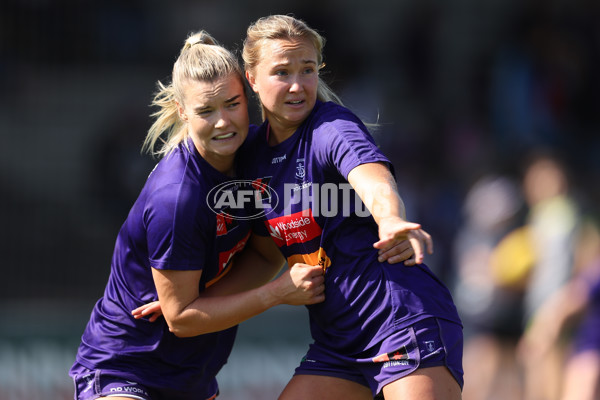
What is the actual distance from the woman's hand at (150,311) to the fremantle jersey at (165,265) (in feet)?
0.13

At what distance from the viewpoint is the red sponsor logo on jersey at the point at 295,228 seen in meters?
3.46

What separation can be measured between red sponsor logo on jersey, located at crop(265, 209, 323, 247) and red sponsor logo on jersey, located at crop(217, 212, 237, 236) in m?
0.16

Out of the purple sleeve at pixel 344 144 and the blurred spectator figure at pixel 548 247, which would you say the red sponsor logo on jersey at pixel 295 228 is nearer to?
the purple sleeve at pixel 344 144

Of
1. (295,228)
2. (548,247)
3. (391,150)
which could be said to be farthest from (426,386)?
(391,150)

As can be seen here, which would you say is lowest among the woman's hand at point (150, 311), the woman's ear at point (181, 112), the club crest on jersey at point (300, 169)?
the woman's hand at point (150, 311)

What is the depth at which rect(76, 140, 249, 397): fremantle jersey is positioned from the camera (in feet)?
11.4

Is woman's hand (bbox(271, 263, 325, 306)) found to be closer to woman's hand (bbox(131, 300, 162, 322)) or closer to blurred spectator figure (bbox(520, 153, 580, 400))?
woman's hand (bbox(131, 300, 162, 322))

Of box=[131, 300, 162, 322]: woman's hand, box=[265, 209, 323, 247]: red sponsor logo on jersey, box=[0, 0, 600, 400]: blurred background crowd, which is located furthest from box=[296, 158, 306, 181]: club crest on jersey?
box=[0, 0, 600, 400]: blurred background crowd

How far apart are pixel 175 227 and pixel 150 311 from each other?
0.46 metres

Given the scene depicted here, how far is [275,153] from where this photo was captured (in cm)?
362

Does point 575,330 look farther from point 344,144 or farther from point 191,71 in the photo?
point 191,71

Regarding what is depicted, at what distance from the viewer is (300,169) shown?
347 centimetres

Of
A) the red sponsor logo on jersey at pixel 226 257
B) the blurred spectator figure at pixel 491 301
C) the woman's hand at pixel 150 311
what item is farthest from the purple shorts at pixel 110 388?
the blurred spectator figure at pixel 491 301

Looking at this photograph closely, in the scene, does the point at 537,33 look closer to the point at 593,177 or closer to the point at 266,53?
the point at 593,177
